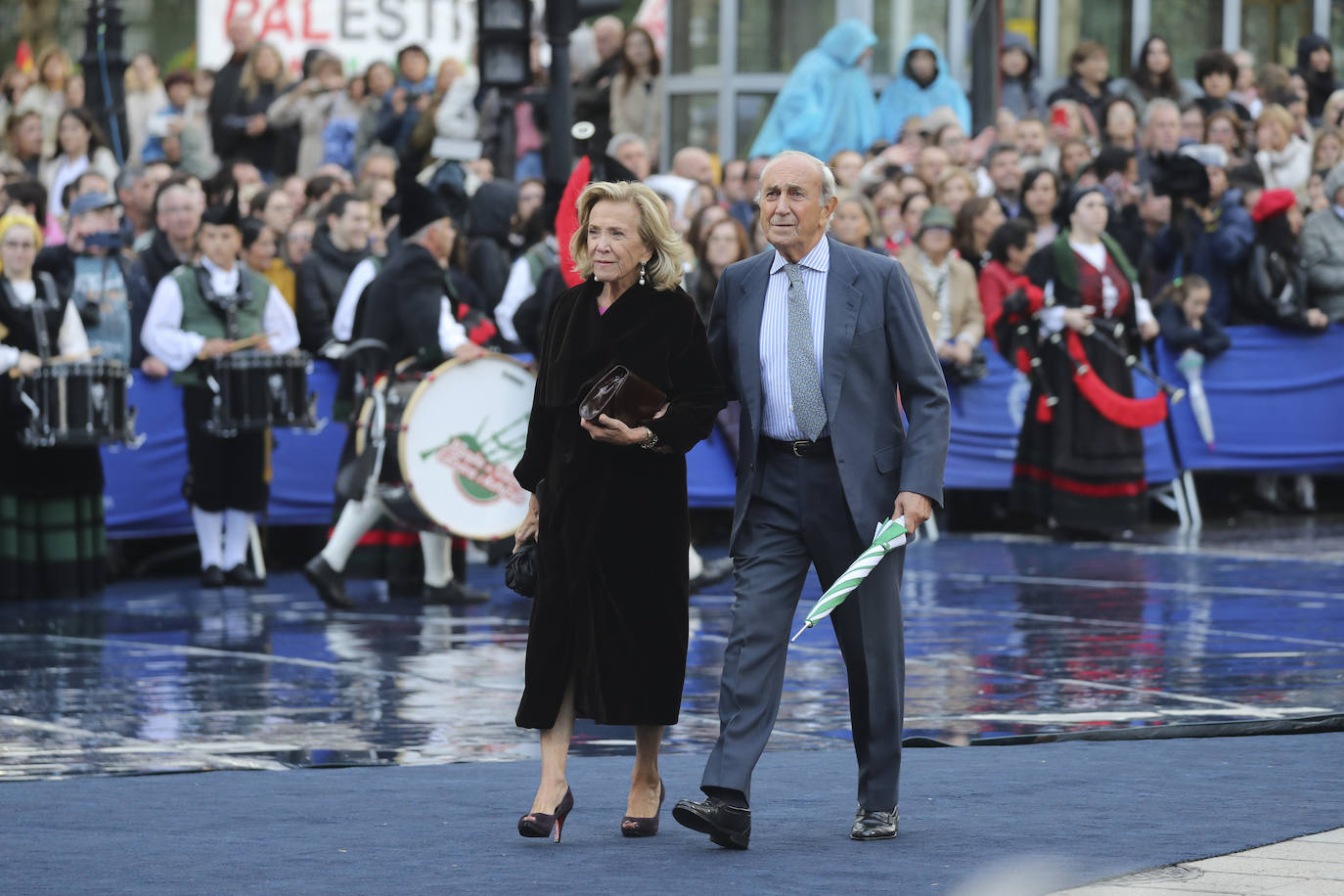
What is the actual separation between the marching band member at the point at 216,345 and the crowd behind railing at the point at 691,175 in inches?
12.4

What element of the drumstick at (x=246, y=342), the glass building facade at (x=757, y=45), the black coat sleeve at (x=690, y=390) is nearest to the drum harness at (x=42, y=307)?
the drumstick at (x=246, y=342)

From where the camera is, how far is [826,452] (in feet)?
23.7

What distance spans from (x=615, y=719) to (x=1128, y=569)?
8.60 metres

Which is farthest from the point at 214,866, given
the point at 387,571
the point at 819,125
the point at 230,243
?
the point at 819,125

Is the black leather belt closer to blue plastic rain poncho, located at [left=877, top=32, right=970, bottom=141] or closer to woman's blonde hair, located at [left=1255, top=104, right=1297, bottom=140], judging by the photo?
woman's blonde hair, located at [left=1255, top=104, right=1297, bottom=140]

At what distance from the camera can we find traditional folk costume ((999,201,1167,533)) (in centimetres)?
1692

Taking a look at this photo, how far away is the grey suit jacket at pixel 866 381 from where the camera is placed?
23.5ft

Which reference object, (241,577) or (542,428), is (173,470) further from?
(542,428)

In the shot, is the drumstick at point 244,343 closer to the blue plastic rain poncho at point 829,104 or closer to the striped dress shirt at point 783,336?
the blue plastic rain poncho at point 829,104

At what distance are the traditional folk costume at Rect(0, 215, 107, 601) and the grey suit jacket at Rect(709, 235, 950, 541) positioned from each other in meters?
7.65

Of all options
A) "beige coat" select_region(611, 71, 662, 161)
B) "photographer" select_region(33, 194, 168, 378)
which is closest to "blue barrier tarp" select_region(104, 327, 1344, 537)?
"photographer" select_region(33, 194, 168, 378)

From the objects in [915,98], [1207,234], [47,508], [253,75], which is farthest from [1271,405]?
[47,508]

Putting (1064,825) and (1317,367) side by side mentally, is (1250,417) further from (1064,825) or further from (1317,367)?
(1064,825)

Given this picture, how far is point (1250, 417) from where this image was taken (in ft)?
61.9
